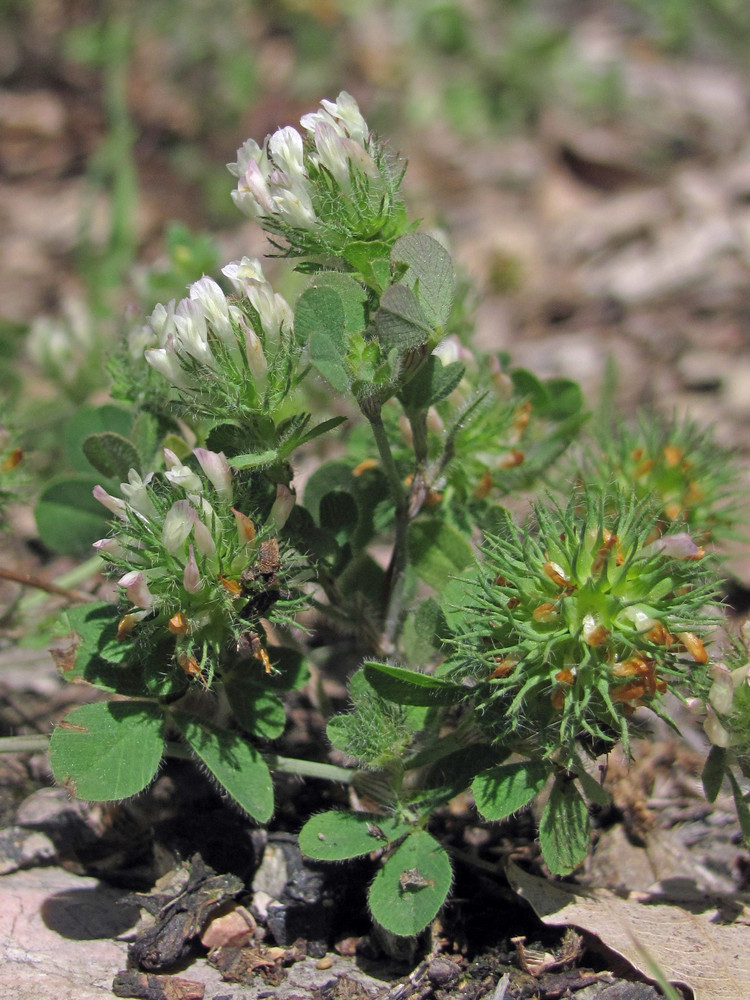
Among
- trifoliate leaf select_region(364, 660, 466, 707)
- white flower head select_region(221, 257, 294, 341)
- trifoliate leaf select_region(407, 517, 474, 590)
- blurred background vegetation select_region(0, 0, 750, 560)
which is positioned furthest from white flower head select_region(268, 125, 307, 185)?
blurred background vegetation select_region(0, 0, 750, 560)

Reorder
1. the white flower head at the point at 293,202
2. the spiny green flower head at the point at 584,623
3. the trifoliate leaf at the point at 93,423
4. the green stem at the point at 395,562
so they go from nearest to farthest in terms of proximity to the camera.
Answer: the spiny green flower head at the point at 584,623, the white flower head at the point at 293,202, the green stem at the point at 395,562, the trifoliate leaf at the point at 93,423

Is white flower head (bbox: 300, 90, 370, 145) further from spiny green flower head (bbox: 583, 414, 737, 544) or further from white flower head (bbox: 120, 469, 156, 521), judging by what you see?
spiny green flower head (bbox: 583, 414, 737, 544)

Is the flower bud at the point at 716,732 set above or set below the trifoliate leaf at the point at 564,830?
above

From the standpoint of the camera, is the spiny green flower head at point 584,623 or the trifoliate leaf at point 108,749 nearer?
the spiny green flower head at point 584,623

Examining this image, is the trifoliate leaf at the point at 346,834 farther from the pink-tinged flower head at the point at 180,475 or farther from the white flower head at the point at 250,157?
the white flower head at the point at 250,157

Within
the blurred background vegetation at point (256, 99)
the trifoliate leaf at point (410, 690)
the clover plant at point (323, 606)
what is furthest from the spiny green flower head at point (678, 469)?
the blurred background vegetation at point (256, 99)

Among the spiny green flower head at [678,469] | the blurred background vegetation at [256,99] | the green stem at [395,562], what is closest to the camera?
the green stem at [395,562]

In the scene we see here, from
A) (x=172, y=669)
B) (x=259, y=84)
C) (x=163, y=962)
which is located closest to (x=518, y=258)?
(x=259, y=84)

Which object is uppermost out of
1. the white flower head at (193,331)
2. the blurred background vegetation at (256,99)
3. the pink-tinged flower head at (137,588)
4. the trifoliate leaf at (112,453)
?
the blurred background vegetation at (256,99)

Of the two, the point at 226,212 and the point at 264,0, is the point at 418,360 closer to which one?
the point at 226,212
